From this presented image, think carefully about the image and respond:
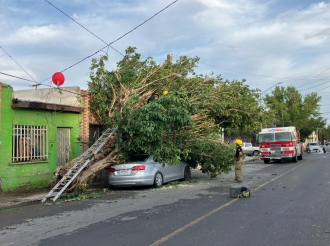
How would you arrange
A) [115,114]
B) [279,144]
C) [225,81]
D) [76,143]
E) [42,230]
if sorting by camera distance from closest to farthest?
[42,230] → [115,114] → [76,143] → [225,81] → [279,144]

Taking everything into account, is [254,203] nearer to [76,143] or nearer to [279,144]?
[76,143]

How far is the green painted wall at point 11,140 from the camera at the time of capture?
12.6 meters

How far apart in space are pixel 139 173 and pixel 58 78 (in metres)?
5.95

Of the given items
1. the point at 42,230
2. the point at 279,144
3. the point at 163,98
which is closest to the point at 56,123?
the point at 163,98

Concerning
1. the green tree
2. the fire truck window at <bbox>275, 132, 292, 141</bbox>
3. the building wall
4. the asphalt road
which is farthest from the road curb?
the green tree

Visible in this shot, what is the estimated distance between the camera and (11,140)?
42.2ft

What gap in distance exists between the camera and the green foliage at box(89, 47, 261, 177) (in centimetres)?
1289

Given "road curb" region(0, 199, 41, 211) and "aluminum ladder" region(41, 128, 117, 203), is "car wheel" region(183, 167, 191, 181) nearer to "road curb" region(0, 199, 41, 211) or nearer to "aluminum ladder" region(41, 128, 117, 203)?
"aluminum ladder" region(41, 128, 117, 203)

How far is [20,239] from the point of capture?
657 cm

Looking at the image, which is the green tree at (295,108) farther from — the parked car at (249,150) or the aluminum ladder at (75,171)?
the aluminum ladder at (75,171)

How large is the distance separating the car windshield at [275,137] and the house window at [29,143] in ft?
56.2

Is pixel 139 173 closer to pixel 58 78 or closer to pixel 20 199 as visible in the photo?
pixel 20 199

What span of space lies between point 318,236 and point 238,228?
1.37m

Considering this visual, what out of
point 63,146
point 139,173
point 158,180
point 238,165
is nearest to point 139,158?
point 139,173
